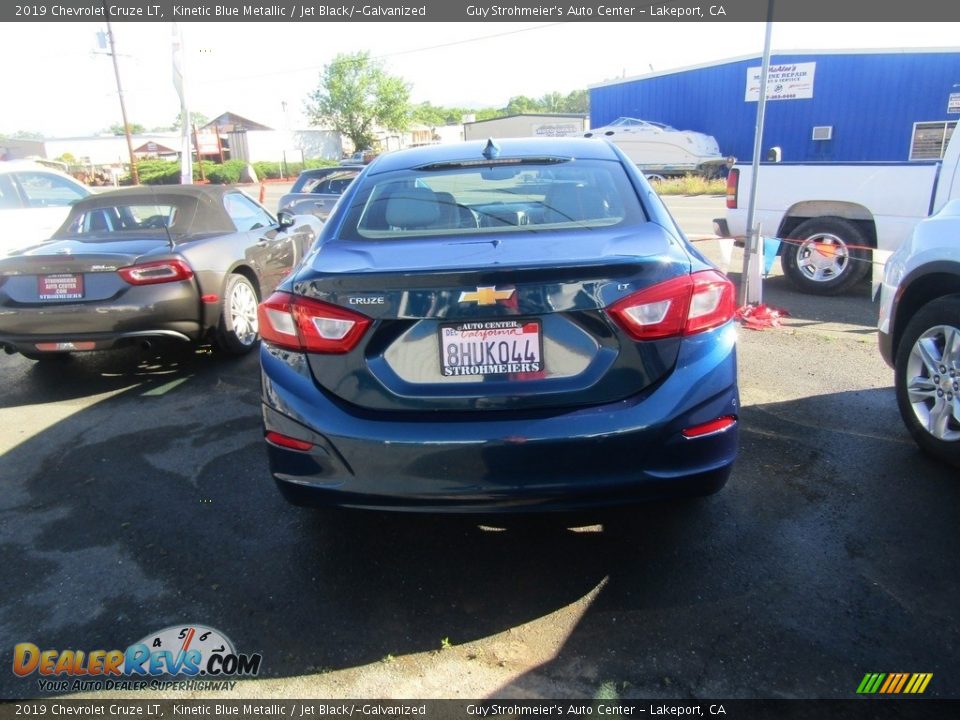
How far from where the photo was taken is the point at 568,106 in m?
132

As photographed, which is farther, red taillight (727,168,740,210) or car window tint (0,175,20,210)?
car window tint (0,175,20,210)

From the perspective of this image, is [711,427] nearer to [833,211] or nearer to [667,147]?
[833,211]

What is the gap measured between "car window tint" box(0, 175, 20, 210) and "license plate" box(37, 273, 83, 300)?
392 cm

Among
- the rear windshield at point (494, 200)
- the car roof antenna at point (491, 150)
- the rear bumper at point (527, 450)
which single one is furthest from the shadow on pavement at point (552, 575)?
the car roof antenna at point (491, 150)

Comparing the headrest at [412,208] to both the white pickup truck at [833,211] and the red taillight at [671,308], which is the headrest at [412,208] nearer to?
the red taillight at [671,308]

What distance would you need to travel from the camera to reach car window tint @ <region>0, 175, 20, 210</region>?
26.1ft

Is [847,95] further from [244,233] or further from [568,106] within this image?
[568,106]

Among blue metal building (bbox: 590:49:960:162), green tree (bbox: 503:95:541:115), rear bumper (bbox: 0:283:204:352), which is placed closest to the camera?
rear bumper (bbox: 0:283:204:352)

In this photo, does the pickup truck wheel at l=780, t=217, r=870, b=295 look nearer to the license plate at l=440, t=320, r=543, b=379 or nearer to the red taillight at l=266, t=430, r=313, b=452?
the license plate at l=440, t=320, r=543, b=379

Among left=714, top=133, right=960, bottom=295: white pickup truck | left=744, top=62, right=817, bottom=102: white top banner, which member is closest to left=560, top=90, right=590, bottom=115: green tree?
left=744, top=62, right=817, bottom=102: white top banner

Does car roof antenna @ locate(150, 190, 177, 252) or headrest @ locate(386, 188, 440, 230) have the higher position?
headrest @ locate(386, 188, 440, 230)

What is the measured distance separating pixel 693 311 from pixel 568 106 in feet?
455

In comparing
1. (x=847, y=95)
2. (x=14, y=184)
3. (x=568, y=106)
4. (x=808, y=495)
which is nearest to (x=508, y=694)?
(x=808, y=495)

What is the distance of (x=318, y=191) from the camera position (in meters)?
12.7
